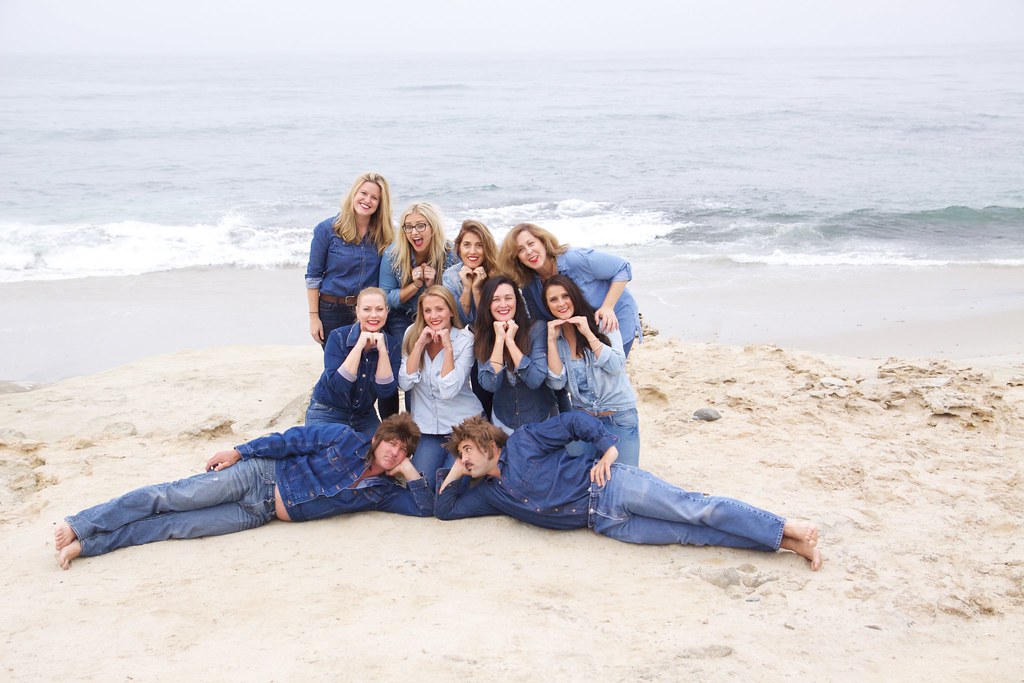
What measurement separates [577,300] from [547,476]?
97 cm

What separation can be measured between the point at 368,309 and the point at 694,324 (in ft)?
17.7

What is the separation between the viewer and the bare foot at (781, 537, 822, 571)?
392 cm

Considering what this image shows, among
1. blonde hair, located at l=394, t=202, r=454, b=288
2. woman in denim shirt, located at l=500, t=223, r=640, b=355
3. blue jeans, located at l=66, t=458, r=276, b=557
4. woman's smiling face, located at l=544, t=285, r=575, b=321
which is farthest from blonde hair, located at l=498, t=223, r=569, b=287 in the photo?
blue jeans, located at l=66, t=458, r=276, b=557

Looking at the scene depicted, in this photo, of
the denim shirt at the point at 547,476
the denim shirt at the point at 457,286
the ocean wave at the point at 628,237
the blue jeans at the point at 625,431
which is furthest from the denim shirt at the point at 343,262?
the ocean wave at the point at 628,237

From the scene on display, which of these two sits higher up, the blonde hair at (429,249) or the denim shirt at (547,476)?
the blonde hair at (429,249)

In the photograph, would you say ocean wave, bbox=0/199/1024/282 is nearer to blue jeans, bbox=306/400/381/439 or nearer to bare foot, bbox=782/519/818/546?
blue jeans, bbox=306/400/381/439

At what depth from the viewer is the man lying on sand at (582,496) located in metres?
4.06

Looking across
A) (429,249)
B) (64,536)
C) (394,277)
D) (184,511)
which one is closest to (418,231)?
(429,249)

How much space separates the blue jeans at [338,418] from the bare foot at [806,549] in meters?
2.31

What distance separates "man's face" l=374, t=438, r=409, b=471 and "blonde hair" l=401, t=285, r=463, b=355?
23.6 inches

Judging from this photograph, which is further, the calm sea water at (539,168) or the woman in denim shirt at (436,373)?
the calm sea water at (539,168)

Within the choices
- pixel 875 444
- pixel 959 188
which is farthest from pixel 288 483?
pixel 959 188

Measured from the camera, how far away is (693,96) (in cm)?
3675

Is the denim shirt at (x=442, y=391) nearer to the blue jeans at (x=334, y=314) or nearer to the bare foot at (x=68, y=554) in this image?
the blue jeans at (x=334, y=314)
